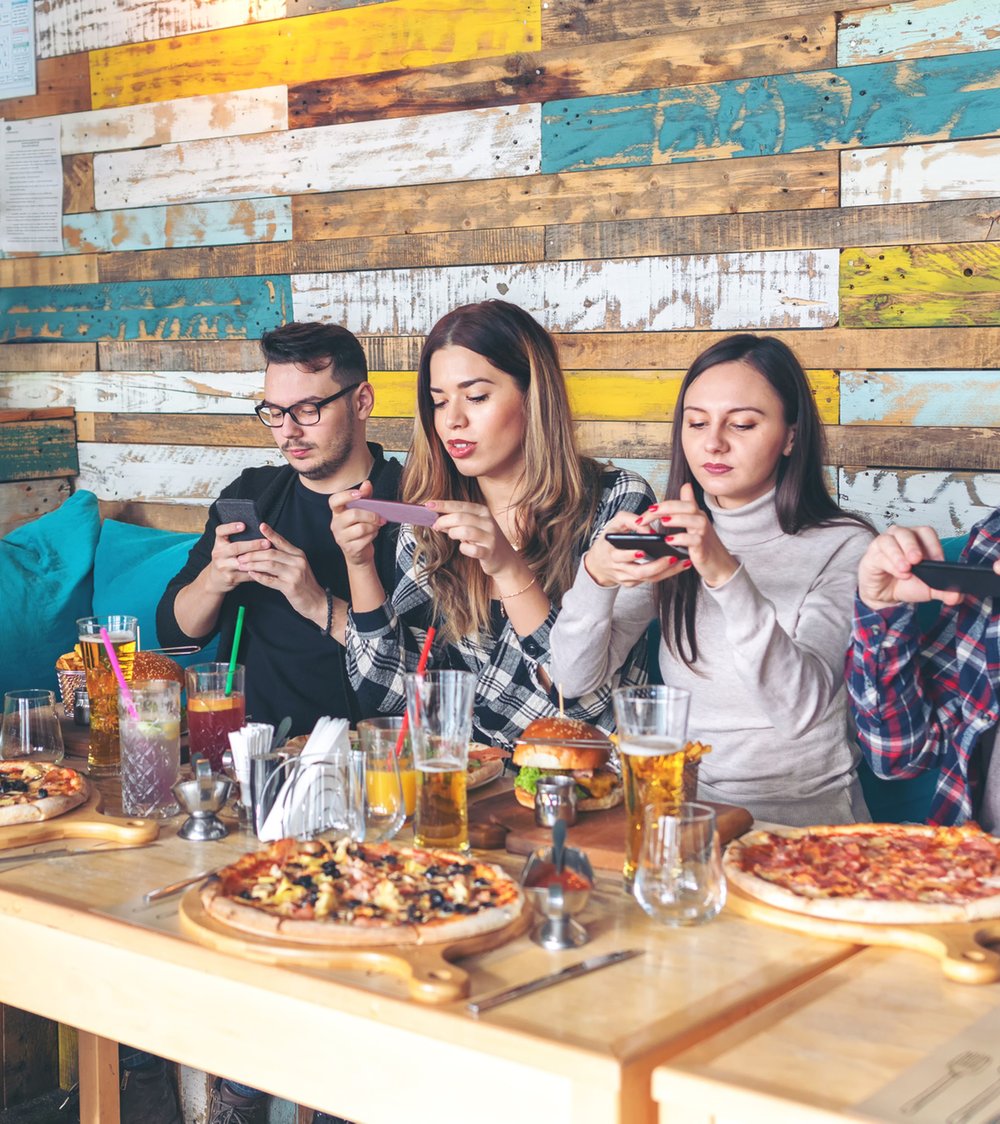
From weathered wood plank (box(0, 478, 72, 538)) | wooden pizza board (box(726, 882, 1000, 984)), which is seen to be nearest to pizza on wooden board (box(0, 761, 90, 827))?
wooden pizza board (box(726, 882, 1000, 984))

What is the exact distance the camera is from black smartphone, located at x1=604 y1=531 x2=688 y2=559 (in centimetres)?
195

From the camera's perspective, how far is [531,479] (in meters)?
2.52

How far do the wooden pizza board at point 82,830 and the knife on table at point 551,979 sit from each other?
659mm

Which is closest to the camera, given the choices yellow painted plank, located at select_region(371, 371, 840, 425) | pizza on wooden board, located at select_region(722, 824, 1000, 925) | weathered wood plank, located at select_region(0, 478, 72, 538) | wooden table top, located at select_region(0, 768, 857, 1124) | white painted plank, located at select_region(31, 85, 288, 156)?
wooden table top, located at select_region(0, 768, 857, 1124)

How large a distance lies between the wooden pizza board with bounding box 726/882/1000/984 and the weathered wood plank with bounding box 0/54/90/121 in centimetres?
362

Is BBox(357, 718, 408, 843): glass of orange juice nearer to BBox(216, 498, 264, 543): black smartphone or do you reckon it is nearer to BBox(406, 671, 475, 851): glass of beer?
BBox(406, 671, 475, 851): glass of beer

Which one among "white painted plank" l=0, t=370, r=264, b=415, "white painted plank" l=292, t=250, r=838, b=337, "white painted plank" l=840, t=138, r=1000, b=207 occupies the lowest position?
"white painted plank" l=0, t=370, r=264, b=415

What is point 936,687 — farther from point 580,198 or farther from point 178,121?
point 178,121

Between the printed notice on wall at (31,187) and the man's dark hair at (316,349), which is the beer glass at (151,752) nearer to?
the man's dark hair at (316,349)

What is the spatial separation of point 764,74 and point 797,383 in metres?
0.98

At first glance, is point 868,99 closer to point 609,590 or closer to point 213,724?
point 609,590

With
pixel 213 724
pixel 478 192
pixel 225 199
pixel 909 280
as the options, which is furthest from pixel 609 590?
pixel 225 199

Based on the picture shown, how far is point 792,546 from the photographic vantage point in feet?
7.39

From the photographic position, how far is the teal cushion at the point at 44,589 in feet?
11.5
